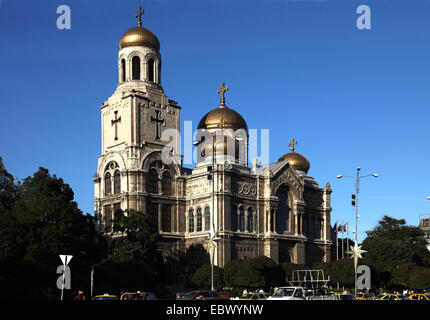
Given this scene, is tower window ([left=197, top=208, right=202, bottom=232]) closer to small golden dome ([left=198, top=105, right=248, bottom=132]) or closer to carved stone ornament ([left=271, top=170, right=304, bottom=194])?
carved stone ornament ([left=271, top=170, right=304, bottom=194])

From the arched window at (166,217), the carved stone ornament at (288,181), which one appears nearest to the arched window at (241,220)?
the carved stone ornament at (288,181)

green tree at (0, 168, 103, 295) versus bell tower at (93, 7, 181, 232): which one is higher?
bell tower at (93, 7, 181, 232)

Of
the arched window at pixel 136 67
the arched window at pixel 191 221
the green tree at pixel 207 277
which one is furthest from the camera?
the arched window at pixel 136 67

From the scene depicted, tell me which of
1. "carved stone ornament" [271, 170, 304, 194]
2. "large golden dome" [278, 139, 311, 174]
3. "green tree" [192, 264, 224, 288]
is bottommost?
"green tree" [192, 264, 224, 288]

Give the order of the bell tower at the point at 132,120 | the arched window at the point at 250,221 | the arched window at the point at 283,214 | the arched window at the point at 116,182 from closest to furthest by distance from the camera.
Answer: the bell tower at the point at 132,120 < the arched window at the point at 116,182 < the arched window at the point at 250,221 < the arched window at the point at 283,214

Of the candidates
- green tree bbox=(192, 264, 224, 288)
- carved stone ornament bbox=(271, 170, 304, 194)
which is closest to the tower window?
green tree bbox=(192, 264, 224, 288)

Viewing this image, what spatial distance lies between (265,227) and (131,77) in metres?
24.6

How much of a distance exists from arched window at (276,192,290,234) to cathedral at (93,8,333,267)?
0.13 m

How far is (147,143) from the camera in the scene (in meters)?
75.9

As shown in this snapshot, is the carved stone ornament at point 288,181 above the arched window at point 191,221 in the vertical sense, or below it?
above

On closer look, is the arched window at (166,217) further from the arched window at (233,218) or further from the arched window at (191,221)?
the arched window at (233,218)

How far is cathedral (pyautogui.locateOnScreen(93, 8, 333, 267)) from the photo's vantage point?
2901 inches

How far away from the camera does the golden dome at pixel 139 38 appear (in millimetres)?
77812

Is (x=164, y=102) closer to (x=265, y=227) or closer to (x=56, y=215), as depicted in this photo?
(x=265, y=227)
